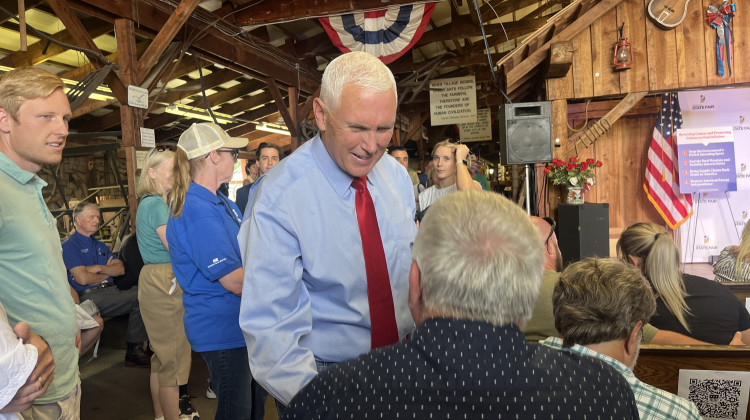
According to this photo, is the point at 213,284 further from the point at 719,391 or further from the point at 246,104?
the point at 246,104

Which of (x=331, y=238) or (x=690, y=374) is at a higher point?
(x=331, y=238)

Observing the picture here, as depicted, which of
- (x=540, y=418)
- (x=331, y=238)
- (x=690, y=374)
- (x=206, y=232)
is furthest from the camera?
(x=206, y=232)

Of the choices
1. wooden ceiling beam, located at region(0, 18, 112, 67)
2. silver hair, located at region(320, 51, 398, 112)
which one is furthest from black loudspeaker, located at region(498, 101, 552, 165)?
wooden ceiling beam, located at region(0, 18, 112, 67)

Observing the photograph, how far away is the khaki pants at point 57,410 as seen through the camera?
154cm

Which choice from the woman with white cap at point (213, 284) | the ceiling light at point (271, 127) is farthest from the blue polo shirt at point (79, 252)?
the ceiling light at point (271, 127)

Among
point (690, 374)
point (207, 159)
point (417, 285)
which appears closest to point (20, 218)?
point (207, 159)

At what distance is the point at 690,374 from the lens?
172 cm

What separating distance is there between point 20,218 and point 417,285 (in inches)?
47.1

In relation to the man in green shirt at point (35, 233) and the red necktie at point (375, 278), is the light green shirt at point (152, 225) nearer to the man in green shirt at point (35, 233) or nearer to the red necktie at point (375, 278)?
the man in green shirt at point (35, 233)

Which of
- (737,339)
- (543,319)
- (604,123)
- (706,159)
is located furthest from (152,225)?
(706,159)

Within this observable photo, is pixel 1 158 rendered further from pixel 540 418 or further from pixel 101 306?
pixel 101 306

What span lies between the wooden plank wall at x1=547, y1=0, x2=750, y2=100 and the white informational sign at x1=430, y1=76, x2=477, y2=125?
357 centimetres

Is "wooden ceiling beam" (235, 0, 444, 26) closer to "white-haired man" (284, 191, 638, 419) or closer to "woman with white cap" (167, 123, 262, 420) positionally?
"woman with white cap" (167, 123, 262, 420)

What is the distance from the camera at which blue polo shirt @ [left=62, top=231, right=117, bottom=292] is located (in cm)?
417
